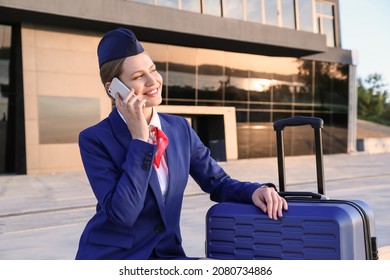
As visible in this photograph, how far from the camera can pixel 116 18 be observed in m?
16.9

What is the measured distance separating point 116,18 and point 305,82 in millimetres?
12942

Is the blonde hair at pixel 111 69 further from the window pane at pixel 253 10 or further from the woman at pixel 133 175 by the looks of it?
the window pane at pixel 253 10

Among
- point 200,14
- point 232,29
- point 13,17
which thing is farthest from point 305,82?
point 13,17

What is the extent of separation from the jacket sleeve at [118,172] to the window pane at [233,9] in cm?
2005

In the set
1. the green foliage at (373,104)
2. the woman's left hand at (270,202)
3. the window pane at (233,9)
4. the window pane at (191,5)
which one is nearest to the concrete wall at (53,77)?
the window pane at (191,5)

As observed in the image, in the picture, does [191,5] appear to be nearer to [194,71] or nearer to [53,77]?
[194,71]

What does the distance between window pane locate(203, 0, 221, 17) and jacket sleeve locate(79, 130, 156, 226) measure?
63.3ft

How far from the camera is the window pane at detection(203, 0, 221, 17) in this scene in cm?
2031

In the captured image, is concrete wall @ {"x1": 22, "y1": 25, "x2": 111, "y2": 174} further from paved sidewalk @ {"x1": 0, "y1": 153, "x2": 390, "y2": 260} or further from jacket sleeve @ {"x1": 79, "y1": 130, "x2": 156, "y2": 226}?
jacket sleeve @ {"x1": 79, "y1": 130, "x2": 156, "y2": 226}

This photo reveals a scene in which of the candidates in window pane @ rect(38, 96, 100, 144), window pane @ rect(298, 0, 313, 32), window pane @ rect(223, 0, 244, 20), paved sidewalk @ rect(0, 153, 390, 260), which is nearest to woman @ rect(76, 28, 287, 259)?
paved sidewalk @ rect(0, 153, 390, 260)

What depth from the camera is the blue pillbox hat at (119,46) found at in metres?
1.86

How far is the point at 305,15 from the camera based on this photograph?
24.6 meters

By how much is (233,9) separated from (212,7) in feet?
4.12

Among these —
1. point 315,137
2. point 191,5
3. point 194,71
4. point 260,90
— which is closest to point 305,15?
point 260,90
